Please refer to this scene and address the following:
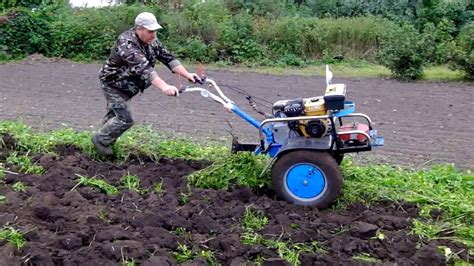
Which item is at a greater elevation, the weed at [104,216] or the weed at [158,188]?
the weed at [104,216]

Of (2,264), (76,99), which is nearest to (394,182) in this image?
(2,264)

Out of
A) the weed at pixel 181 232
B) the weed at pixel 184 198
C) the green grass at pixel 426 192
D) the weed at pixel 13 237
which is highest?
the weed at pixel 13 237

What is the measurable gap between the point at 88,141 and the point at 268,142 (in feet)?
8.24

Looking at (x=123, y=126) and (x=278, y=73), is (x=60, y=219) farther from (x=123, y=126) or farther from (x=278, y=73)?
(x=278, y=73)

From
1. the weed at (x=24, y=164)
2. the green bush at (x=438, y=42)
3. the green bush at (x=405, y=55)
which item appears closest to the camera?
the weed at (x=24, y=164)

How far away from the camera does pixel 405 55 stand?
16172 millimetres

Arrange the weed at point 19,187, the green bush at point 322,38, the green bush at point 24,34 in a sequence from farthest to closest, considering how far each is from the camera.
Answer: the green bush at point 24,34
the green bush at point 322,38
the weed at point 19,187

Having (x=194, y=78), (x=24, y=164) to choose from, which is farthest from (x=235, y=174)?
(x=24, y=164)

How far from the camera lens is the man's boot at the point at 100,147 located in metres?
7.90

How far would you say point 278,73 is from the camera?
57.5ft

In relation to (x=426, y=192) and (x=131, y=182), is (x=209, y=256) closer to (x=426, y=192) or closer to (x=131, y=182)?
(x=131, y=182)

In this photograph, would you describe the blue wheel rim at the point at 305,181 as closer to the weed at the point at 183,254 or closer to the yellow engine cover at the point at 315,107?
the yellow engine cover at the point at 315,107

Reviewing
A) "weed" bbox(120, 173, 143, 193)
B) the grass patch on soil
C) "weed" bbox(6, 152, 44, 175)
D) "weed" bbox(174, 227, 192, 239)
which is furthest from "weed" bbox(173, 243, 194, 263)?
"weed" bbox(6, 152, 44, 175)

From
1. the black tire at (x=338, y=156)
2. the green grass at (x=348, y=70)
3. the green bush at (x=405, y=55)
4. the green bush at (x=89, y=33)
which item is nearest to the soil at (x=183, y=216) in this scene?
the black tire at (x=338, y=156)
